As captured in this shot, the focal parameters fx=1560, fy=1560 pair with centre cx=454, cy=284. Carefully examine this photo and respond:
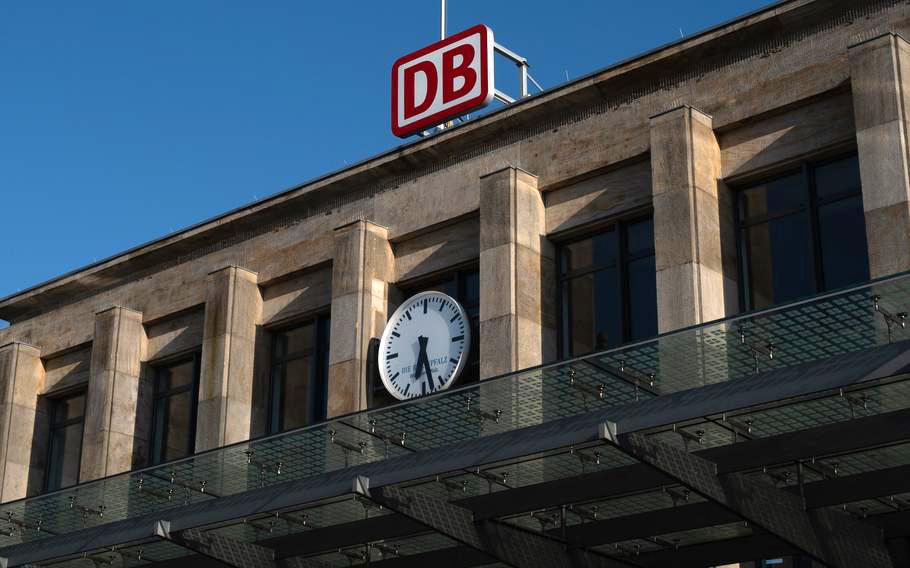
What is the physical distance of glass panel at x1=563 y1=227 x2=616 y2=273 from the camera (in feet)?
96.6

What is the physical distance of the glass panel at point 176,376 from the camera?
1427 inches

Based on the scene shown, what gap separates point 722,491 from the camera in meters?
19.0

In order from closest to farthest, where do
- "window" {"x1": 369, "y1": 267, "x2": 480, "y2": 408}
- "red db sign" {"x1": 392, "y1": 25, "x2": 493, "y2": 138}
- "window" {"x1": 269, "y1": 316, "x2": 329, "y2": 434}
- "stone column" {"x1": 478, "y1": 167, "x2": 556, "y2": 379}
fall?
1. "stone column" {"x1": 478, "y1": 167, "x2": 556, "y2": 379}
2. "window" {"x1": 369, "y1": 267, "x2": 480, "y2": 408}
3. "window" {"x1": 269, "y1": 316, "x2": 329, "y2": 434}
4. "red db sign" {"x1": 392, "y1": 25, "x2": 493, "y2": 138}

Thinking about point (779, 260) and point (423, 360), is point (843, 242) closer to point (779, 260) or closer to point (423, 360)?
point (779, 260)

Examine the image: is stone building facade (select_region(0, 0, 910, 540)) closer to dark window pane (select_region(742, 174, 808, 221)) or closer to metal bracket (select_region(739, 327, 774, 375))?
dark window pane (select_region(742, 174, 808, 221))

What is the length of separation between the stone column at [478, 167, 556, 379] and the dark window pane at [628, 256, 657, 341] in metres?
1.70

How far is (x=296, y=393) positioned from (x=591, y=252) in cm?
791

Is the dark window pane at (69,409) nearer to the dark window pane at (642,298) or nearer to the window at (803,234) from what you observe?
the dark window pane at (642,298)

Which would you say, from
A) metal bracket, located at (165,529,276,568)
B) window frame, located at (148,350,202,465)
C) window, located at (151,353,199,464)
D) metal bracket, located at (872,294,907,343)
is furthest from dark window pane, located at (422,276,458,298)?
metal bracket, located at (872,294,907,343)

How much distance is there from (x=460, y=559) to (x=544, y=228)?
8.88 metres

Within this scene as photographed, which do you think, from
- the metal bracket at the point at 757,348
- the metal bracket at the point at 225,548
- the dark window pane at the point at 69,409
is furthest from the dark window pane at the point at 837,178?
the dark window pane at the point at 69,409

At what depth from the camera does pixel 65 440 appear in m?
38.6

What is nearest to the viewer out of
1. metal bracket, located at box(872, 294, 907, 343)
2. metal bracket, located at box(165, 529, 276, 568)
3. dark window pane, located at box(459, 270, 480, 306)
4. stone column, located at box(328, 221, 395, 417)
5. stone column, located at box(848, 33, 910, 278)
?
metal bracket, located at box(872, 294, 907, 343)

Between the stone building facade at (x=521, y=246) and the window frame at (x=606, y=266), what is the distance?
5 cm
